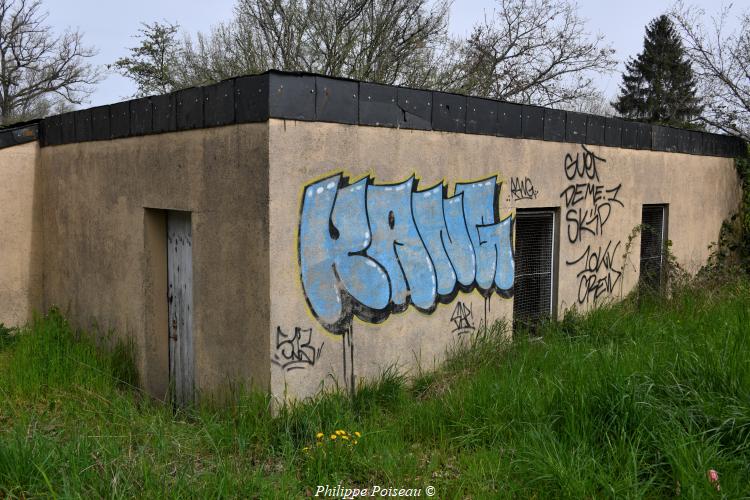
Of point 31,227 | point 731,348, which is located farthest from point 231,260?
point 31,227

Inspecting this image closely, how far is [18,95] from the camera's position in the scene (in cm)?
2038

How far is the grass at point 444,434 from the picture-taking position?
3281mm

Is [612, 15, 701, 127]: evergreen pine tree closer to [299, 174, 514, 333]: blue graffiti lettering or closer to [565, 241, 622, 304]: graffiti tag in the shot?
[565, 241, 622, 304]: graffiti tag

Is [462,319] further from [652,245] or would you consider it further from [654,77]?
[654,77]

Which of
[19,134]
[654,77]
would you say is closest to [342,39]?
[19,134]

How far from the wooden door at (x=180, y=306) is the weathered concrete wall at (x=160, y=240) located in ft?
0.30

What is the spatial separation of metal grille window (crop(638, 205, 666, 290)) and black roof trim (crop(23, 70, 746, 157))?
122cm

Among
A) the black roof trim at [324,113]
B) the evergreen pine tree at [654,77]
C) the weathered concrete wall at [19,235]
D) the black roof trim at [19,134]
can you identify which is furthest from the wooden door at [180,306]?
the evergreen pine tree at [654,77]

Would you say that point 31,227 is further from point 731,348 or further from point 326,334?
point 731,348

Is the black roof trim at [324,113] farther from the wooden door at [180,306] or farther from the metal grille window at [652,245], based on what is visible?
the metal grille window at [652,245]

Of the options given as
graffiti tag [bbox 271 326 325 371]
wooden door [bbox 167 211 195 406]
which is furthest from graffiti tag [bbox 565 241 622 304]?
wooden door [bbox 167 211 195 406]

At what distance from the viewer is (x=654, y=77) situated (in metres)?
31.0

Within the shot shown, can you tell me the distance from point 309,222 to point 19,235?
4738 millimetres

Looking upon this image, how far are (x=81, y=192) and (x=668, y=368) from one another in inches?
236
